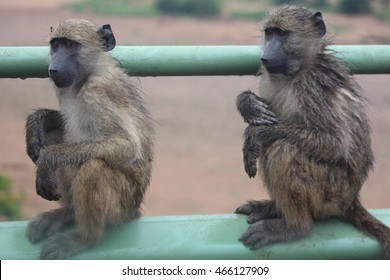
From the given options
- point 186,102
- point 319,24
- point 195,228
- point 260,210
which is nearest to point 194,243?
point 195,228

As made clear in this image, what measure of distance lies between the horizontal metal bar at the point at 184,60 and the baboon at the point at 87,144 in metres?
0.11

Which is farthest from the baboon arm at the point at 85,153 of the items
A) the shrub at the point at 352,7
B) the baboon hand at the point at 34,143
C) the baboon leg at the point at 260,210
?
the shrub at the point at 352,7

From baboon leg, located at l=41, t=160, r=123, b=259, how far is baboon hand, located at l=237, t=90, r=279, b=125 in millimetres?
883

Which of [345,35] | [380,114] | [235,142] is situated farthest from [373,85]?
[235,142]

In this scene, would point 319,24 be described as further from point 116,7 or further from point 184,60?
point 116,7

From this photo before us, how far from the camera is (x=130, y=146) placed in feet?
13.6

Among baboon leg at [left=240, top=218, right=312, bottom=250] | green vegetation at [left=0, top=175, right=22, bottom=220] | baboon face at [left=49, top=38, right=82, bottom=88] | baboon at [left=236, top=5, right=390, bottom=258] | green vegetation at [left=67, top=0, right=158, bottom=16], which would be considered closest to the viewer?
baboon leg at [left=240, top=218, right=312, bottom=250]

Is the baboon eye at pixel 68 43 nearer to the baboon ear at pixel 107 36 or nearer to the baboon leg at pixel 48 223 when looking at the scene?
the baboon ear at pixel 107 36

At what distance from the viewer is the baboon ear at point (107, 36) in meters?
4.51

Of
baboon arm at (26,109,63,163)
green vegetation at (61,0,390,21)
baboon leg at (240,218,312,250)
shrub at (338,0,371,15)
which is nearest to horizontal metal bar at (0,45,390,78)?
baboon arm at (26,109,63,163)

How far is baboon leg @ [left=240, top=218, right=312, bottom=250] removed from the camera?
387 centimetres

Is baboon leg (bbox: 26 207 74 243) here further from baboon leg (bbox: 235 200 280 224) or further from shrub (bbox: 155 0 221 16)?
shrub (bbox: 155 0 221 16)

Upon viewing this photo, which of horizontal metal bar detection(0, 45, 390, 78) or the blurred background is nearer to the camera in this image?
horizontal metal bar detection(0, 45, 390, 78)

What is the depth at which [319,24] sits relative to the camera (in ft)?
15.4
